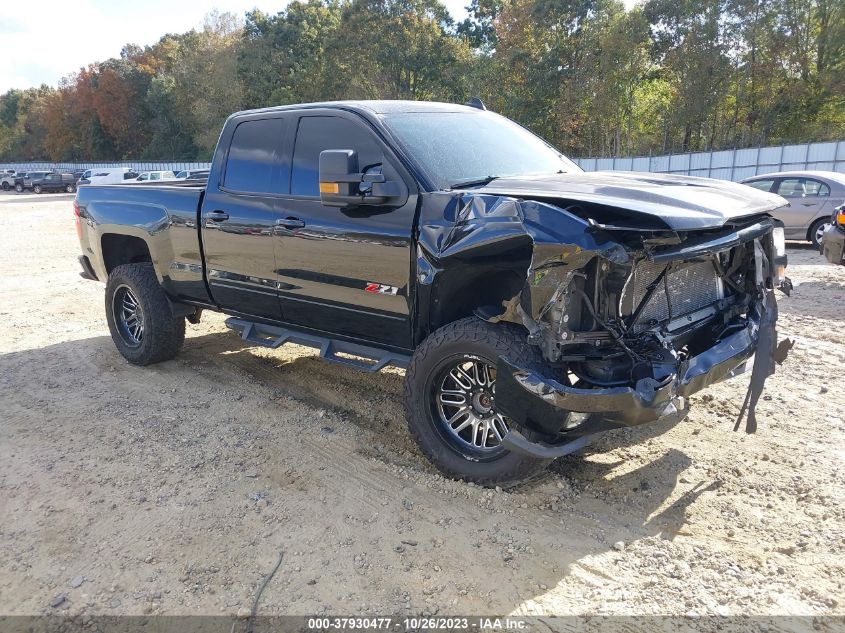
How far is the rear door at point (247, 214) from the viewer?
4.69 m

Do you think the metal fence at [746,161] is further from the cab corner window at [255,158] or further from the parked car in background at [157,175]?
the parked car in background at [157,175]

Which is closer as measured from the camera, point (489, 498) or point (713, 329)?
point (489, 498)

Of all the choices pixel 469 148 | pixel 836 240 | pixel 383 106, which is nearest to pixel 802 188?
pixel 836 240

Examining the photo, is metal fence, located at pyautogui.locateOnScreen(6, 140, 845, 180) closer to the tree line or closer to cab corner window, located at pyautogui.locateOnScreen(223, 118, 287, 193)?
the tree line

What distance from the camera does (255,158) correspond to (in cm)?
484

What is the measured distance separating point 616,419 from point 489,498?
2.81 feet

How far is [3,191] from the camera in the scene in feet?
151

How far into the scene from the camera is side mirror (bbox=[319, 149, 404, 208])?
3.76m

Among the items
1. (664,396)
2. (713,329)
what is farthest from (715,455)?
(664,396)

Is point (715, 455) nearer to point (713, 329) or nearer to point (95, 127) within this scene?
point (713, 329)

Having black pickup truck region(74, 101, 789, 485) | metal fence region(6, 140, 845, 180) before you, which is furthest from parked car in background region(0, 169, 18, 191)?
black pickup truck region(74, 101, 789, 485)

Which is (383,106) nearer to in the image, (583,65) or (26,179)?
(583,65)

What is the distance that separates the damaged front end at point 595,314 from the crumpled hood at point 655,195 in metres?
0.07

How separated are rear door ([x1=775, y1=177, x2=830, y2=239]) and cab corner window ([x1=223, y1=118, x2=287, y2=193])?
9939 millimetres
